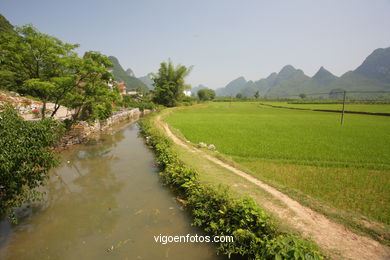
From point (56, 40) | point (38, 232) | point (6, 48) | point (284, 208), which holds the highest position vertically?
point (56, 40)

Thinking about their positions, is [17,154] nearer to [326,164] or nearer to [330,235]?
[330,235]

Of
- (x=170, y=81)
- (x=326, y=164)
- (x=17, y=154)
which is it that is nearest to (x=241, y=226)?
(x=17, y=154)

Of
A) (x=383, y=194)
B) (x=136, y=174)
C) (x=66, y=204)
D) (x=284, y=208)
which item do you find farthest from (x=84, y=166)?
(x=383, y=194)

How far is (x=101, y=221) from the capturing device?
5.34 meters

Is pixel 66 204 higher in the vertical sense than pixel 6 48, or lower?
lower

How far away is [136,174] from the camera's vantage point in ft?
28.2

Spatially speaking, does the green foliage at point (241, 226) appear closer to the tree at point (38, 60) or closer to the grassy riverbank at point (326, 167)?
the grassy riverbank at point (326, 167)

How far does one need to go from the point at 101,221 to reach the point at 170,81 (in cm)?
4208

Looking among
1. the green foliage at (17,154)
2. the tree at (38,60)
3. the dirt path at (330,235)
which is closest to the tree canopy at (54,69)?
the tree at (38,60)

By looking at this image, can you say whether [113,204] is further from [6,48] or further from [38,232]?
[6,48]

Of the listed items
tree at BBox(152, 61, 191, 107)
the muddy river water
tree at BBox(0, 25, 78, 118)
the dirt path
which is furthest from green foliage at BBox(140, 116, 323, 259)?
tree at BBox(152, 61, 191, 107)

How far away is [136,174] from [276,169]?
6.21m

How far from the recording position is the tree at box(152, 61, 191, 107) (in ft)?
149

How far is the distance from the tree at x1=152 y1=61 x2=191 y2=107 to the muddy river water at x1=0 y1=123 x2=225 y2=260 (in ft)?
124
